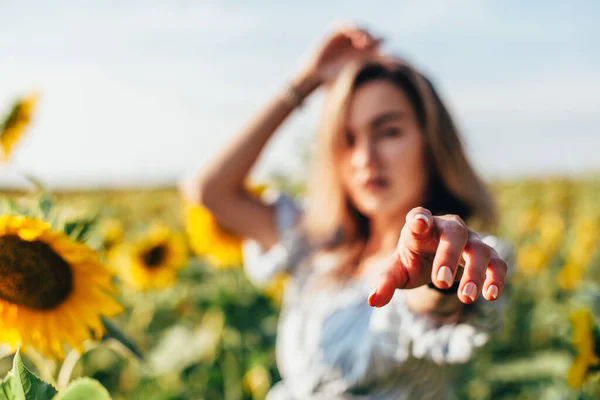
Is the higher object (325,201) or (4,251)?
(4,251)

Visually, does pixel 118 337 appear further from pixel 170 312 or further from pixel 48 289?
pixel 170 312

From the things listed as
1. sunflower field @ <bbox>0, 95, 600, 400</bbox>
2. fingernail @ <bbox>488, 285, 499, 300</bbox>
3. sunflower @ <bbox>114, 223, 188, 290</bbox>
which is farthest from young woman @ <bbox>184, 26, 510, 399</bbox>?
sunflower @ <bbox>114, 223, 188, 290</bbox>

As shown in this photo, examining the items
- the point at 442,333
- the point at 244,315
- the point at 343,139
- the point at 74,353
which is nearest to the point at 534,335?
the point at 244,315

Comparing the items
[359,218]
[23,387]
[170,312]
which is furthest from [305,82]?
[23,387]

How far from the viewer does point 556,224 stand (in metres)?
3.77

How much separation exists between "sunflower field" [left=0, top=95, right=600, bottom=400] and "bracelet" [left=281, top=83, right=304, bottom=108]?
552mm

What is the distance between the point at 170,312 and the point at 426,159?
1.58 metres

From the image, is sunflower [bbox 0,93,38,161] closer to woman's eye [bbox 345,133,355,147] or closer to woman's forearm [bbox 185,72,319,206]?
woman's forearm [bbox 185,72,319,206]

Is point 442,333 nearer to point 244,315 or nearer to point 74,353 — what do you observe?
point 74,353

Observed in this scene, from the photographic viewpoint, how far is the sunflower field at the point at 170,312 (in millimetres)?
811

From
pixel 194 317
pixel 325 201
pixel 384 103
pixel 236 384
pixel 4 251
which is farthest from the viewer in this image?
pixel 194 317

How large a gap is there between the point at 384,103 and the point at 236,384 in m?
1.22

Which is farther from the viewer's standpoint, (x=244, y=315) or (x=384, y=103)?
(x=244, y=315)

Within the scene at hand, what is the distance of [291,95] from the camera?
1855 mm
